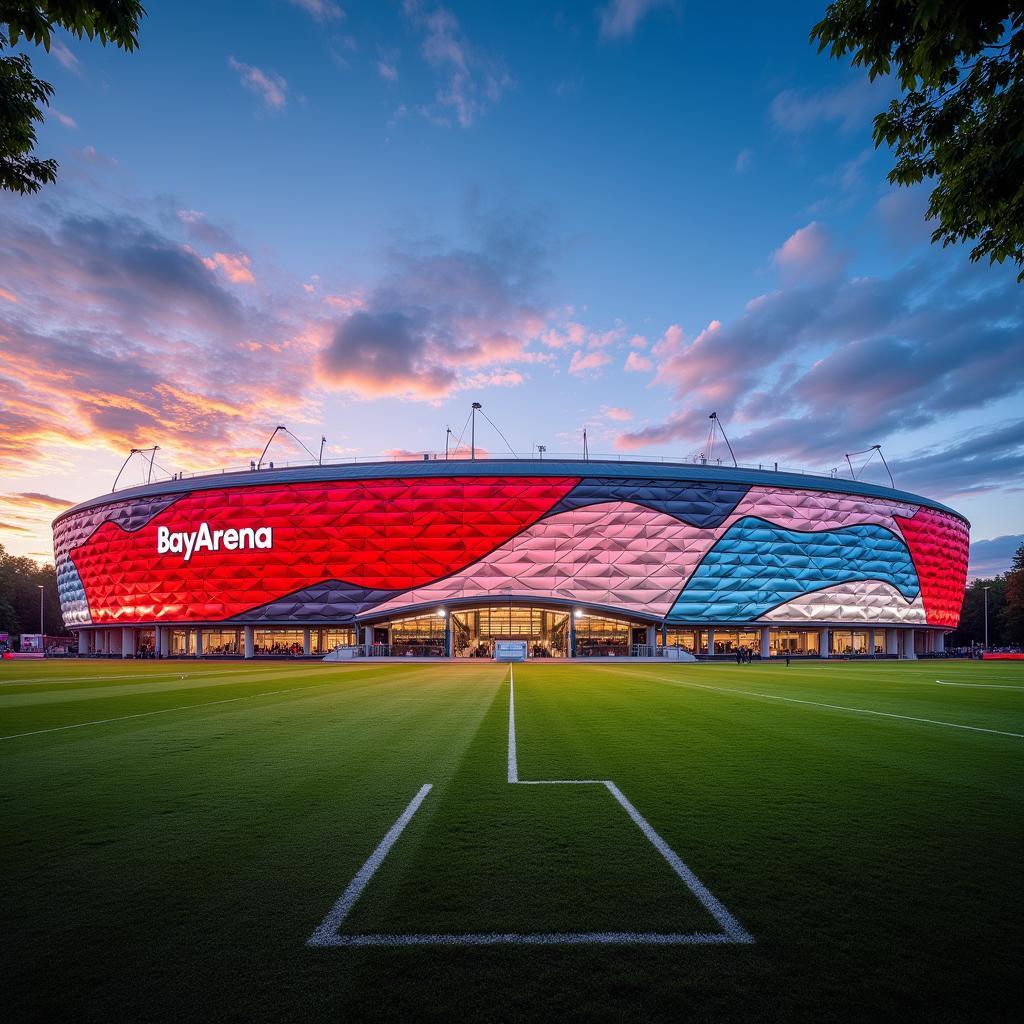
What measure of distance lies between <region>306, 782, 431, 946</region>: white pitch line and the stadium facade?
67319 millimetres

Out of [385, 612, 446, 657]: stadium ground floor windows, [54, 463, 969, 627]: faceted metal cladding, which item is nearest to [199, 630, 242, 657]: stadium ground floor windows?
[54, 463, 969, 627]: faceted metal cladding

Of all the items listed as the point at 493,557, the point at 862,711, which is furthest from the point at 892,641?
the point at 862,711

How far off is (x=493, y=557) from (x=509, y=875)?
6953cm

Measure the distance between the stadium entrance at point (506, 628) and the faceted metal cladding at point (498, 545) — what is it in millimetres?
4452

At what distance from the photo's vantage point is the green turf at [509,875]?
3.99 meters

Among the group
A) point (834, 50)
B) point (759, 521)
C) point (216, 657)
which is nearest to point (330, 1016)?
point (834, 50)

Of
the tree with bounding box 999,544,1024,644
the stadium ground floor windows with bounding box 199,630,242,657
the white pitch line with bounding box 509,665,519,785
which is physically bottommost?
the stadium ground floor windows with bounding box 199,630,242,657

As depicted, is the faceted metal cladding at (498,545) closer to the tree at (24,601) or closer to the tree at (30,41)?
the tree at (24,601)

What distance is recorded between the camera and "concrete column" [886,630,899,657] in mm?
94000

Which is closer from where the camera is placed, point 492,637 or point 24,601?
point 492,637

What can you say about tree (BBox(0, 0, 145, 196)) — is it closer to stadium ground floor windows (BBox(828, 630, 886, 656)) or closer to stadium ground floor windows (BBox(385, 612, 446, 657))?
stadium ground floor windows (BBox(385, 612, 446, 657))

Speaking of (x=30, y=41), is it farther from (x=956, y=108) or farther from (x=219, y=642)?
(x=219, y=642)

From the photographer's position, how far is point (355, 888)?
5.56 m

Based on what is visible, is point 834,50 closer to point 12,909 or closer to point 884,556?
point 12,909
